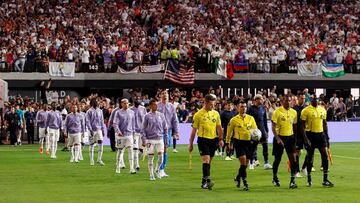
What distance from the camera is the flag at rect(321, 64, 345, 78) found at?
53094 millimetres

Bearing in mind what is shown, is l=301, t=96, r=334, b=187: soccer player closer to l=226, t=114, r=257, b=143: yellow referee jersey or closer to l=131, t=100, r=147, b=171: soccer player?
l=226, t=114, r=257, b=143: yellow referee jersey

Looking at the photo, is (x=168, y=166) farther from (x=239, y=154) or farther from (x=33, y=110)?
(x=33, y=110)

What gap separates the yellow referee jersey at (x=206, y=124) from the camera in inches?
826

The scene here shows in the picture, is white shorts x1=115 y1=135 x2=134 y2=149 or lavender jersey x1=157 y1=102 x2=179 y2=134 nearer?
white shorts x1=115 y1=135 x2=134 y2=149

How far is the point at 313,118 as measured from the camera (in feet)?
72.3

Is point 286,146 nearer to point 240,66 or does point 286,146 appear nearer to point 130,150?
point 130,150

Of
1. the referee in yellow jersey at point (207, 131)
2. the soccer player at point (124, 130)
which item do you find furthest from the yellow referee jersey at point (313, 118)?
the soccer player at point (124, 130)

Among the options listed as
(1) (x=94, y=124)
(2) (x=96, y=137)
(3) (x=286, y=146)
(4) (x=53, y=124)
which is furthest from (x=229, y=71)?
(3) (x=286, y=146)

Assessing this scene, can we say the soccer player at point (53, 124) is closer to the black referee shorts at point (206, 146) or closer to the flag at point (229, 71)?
the black referee shorts at point (206, 146)

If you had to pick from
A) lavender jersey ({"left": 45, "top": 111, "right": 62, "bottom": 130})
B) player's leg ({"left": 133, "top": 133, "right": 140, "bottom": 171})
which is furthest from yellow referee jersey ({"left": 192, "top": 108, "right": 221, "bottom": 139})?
lavender jersey ({"left": 45, "top": 111, "right": 62, "bottom": 130})

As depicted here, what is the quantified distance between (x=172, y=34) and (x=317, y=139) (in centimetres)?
3104

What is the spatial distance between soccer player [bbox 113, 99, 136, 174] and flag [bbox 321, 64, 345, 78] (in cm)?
2853

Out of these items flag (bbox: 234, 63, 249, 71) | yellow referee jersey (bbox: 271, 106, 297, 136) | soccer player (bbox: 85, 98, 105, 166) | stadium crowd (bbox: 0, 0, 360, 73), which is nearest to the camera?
yellow referee jersey (bbox: 271, 106, 297, 136)

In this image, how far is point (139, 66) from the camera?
50.1 m
